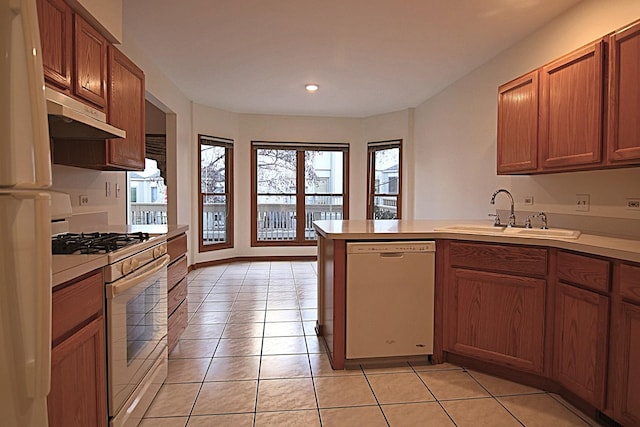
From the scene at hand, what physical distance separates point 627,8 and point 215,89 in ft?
13.9

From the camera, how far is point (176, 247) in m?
2.72

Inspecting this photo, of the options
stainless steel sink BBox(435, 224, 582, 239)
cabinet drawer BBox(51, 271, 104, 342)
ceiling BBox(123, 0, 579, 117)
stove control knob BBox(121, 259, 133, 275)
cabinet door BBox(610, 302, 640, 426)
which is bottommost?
cabinet door BBox(610, 302, 640, 426)

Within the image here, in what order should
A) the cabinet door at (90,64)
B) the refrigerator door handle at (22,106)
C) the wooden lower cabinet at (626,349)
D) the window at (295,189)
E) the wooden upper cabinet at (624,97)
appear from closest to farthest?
the refrigerator door handle at (22,106) → the wooden lower cabinet at (626,349) → the wooden upper cabinet at (624,97) → the cabinet door at (90,64) → the window at (295,189)

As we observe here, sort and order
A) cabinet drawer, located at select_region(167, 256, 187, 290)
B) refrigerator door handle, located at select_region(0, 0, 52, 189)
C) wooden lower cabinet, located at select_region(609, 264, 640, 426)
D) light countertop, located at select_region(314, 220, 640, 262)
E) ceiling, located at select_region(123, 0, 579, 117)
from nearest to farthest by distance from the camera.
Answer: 1. refrigerator door handle, located at select_region(0, 0, 52, 189)
2. wooden lower cabinet, located at select_region(609, 264, 640, 426)
3. light countertop, located at select_region(314, 220, 640, 262)
4. cabinet drawer, located at select_region(167, 256, 187, 290)
5. ceiling, located at select_region(123, 0, 579, 117)

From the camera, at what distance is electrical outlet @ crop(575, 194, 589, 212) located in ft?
8.58

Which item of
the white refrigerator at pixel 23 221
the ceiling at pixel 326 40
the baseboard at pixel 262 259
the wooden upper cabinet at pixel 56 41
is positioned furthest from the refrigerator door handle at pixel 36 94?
the baseboard at pixel 262 259

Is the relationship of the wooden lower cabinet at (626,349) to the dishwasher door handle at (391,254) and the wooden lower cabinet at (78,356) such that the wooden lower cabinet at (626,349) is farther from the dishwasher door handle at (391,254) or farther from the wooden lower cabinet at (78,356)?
the wooden lower cabinet at (78,356)

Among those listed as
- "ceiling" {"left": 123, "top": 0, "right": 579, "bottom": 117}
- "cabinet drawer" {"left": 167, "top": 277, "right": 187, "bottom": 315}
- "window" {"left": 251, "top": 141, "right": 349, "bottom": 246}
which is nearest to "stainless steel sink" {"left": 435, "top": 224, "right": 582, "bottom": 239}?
"ceiling" {"left": 123, "top": 0, "right": 579, "bottom": 117}

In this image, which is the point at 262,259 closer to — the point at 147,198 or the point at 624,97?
the point at 147,198

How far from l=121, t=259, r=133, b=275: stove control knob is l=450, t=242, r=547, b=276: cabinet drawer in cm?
188

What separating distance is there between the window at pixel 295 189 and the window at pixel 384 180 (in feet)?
1.45

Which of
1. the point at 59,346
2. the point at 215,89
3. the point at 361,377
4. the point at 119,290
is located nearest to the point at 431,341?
the point at 361,377

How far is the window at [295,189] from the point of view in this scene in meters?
6.69

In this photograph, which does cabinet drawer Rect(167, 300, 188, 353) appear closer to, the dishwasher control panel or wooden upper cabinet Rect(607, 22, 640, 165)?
the dishwasher control panel
